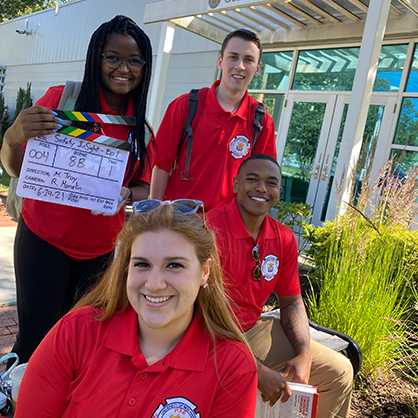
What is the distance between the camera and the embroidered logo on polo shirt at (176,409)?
1.45 metres

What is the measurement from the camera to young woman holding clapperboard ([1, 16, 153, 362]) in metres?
2.14

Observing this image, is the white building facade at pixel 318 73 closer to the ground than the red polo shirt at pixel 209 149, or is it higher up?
higher up

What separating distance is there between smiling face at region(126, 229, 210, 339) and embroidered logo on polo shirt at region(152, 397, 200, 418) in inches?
10.2

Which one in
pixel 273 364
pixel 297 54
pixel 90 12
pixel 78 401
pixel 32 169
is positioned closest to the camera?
pixel 78 401

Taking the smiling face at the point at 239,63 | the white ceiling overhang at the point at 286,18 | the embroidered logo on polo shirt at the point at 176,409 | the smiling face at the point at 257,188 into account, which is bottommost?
the embroidered logo on polo shirt at the point at 176,409

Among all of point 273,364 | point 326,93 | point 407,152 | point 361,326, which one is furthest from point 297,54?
point 273,364

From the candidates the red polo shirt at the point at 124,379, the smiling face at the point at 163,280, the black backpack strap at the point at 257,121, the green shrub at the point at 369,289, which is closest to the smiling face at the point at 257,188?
the black backpack strap at the point at 257,121

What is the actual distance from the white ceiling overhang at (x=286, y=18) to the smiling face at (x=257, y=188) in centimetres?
499

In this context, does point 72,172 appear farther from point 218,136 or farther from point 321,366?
point 321,366

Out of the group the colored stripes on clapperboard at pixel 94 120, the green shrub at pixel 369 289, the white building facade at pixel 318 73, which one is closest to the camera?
the colored stripes on clapperboard at pixel 94 120

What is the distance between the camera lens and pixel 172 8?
27.7ft

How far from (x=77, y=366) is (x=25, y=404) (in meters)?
0.21

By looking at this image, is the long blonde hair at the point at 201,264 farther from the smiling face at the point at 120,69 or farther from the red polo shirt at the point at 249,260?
the smiling face at the point at 120,69

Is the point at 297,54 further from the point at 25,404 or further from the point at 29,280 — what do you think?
the point at 25,404
